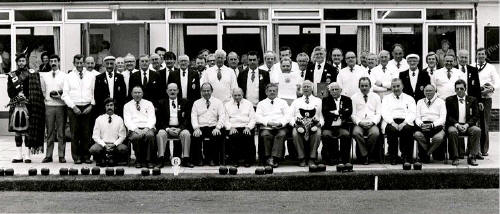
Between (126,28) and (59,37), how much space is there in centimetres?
148

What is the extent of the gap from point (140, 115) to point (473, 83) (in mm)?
5355

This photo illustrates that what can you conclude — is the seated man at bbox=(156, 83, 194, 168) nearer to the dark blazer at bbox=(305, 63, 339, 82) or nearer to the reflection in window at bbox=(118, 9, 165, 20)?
the dark blazer at bbox=(305, 63, 339, 82)

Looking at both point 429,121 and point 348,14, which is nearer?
point 429,121

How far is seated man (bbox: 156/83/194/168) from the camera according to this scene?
12703 millimetres

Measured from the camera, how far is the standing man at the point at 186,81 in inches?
522

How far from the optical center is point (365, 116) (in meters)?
13.0

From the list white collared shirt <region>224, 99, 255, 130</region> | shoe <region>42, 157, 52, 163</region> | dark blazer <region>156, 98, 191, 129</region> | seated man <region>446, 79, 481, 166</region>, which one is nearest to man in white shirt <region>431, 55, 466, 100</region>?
seated man <region>446, 79, 481, 166</region>

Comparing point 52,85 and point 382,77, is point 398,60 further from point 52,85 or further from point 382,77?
point 52,85

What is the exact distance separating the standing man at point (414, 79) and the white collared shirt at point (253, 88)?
228 centimetres

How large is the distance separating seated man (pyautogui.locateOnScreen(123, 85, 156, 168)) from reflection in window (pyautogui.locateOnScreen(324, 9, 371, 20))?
6.51 meters

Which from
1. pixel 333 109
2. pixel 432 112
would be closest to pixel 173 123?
pixel 333 109

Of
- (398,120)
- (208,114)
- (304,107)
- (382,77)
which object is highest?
(382,77)

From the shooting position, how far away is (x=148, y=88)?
1318 centimetres

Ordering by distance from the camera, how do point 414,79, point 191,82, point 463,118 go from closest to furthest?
point 463,118, point 191,82, point 414,79
